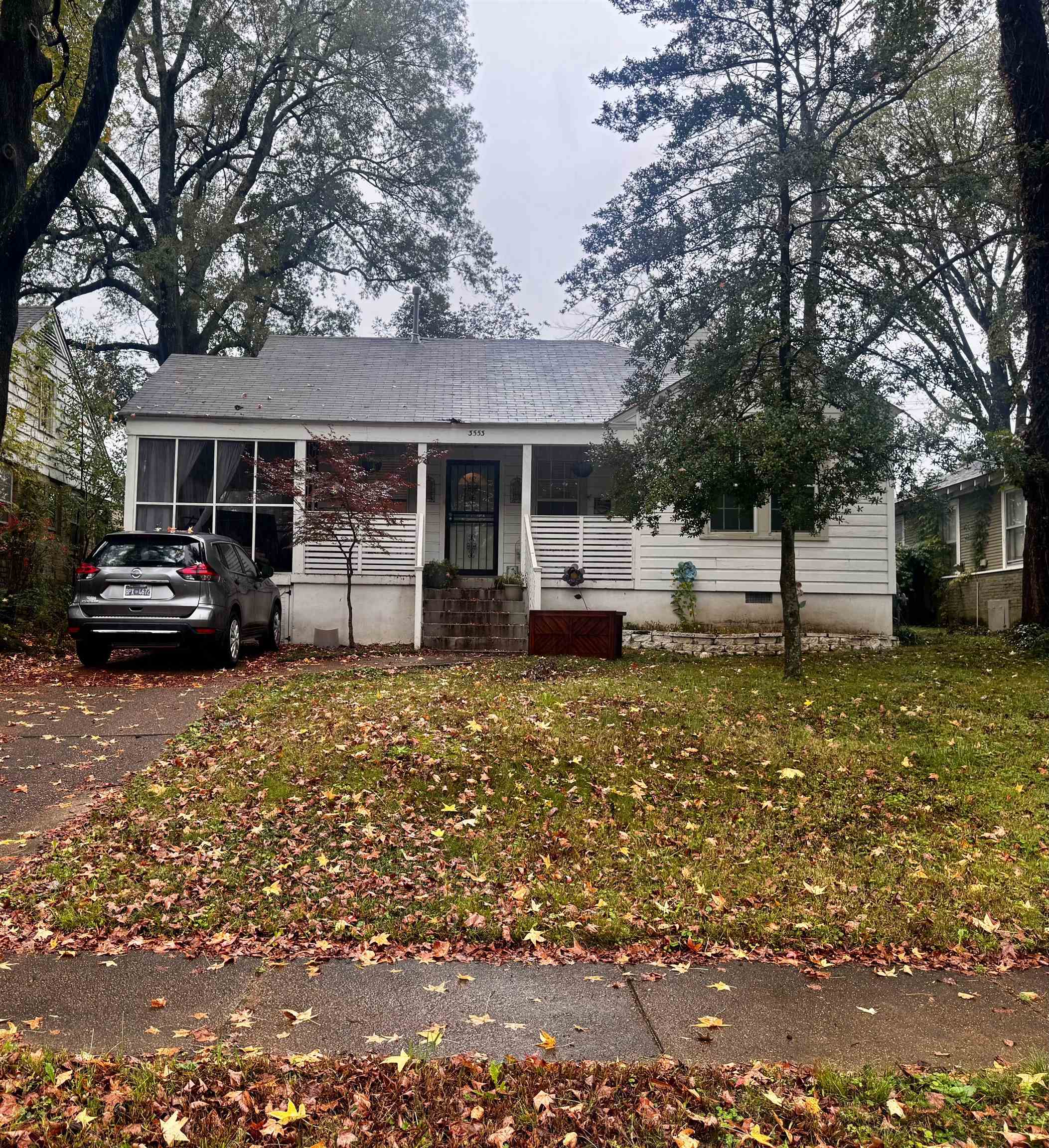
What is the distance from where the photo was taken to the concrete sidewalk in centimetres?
307

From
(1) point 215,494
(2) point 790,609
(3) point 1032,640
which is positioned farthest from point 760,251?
(1) point 215,494

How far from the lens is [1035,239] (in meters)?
12.3

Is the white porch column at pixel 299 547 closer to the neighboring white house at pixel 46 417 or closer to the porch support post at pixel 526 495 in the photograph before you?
the porch support post at pixel 526 495

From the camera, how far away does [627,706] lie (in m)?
8.15

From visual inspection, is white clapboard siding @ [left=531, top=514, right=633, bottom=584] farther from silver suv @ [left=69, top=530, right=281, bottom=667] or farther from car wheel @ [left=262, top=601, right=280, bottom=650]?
silver suv @ [left=69, top=530, right=281, bottom=667]

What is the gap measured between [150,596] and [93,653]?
128 centimetres

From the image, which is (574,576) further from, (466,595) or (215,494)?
(215,494)

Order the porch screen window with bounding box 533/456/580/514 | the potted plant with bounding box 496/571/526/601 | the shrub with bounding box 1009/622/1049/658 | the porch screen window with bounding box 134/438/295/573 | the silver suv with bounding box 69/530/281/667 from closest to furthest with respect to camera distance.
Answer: the silver suv with bounding box 69/530/281/667 < the shrub with bounding box 1009/622/1049/658 < the potted plant with bounding box 496/571/526/601 < the porch screen window with bounding box 134/438/295/573 < the porch screen window with bounding box 533/456/580/514

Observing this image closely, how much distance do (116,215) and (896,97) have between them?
2278 centimetres

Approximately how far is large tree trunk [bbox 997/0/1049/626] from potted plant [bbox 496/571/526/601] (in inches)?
306

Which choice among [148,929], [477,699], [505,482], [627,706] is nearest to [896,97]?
[627,706]

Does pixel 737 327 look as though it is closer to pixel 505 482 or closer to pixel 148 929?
pixel 505 482

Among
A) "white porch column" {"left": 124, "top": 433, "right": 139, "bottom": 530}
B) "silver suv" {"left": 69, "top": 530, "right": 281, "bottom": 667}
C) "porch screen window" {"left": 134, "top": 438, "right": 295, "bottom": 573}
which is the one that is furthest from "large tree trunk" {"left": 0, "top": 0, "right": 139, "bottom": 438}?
"porch screen window" {"left": 134, "top": 438, "right": 295, "bottom": 573}

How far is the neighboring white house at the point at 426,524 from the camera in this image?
592 inches
